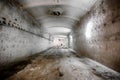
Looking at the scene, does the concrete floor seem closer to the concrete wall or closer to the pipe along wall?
the concrete wall

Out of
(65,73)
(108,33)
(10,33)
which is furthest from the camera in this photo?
(10,33)

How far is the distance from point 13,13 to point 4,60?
169cm

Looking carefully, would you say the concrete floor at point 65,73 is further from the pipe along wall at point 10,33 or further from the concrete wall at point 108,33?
the pipe along wall at point 10,33

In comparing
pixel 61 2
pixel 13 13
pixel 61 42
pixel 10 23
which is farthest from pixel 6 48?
pixel 61 42

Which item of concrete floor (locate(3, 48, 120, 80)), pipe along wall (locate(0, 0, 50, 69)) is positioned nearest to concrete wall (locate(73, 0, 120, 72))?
concrete floor (locate(3, 48, 120, 80))

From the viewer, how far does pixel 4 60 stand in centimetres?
344

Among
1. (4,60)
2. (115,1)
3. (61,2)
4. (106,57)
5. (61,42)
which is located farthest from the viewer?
(61,42)

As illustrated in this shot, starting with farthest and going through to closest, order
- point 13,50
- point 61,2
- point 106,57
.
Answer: point 61,2
point 13,50
point 106,57

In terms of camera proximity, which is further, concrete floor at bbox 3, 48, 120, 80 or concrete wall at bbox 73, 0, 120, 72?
concrete wall at bbox 73, 0, 120, 72

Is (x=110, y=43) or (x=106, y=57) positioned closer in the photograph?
(x=110, y=43)

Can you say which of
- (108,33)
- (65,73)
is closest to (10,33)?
(65,73)

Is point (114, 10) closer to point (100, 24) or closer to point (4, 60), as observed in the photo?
point (100, 24)

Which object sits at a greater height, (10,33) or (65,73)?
(10,33)

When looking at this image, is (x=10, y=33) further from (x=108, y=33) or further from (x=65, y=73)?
(x=108, y=33)
